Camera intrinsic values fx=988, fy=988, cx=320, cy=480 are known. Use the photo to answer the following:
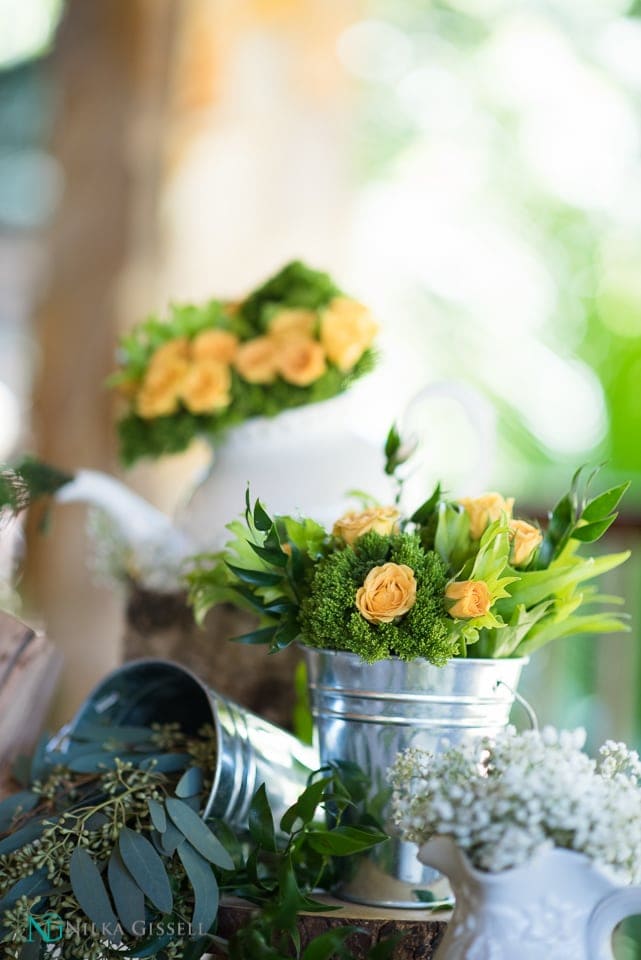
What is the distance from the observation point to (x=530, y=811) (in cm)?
54

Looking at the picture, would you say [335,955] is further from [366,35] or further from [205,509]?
[366,35]

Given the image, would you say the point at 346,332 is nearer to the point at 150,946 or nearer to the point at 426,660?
the point at 426,660

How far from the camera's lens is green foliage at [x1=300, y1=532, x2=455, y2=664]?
628mm

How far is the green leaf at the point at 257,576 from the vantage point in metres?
0.70

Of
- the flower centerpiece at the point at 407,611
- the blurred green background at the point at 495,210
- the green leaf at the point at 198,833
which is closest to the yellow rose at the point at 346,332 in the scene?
the flower centerpiece at the point at 407,611

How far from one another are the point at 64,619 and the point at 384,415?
113 inches

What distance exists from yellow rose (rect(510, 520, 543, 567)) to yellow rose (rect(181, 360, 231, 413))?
397mm

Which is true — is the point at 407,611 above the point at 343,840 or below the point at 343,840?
above

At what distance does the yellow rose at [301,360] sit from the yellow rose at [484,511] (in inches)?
12.6

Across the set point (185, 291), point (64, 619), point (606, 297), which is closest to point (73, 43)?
point (185, 291)

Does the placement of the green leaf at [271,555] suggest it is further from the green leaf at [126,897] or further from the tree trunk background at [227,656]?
the tree trunk background at [227,656]

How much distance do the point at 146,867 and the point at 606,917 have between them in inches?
11.2

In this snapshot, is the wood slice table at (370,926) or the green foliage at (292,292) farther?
the green foliage at (292,292)

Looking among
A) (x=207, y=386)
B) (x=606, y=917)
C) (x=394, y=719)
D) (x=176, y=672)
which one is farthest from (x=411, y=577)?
(x=207, y=386)
